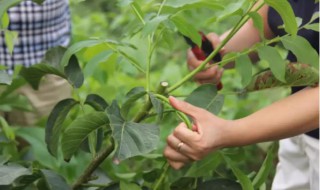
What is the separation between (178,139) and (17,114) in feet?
3.41

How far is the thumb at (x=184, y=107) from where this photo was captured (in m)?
0.94

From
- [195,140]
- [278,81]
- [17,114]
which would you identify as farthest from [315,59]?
[17,114]

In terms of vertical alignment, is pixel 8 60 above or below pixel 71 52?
below

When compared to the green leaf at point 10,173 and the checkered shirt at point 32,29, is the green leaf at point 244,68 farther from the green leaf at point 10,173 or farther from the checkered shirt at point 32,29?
the checkered shirt at point 32,29

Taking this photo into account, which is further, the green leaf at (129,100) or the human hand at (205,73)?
the human hand at (205,73)

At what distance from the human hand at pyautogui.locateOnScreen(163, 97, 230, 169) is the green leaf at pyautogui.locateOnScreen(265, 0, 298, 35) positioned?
182 mm

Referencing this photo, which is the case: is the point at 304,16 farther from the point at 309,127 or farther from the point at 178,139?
the point at 178,139

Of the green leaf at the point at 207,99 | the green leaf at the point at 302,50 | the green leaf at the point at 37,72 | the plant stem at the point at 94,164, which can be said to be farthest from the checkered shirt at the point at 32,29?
the green leaf at the point at 302,50

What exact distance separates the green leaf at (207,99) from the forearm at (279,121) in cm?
4

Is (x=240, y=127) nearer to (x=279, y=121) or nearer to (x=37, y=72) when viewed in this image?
(x=279, y=121)

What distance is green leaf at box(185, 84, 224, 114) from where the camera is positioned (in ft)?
3.34

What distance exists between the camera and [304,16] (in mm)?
1205

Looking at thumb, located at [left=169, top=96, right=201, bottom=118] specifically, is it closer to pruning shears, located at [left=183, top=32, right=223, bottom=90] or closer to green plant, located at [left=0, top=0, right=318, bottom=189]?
green plant, located at [left=0, top=0, right=318, bottom=189]

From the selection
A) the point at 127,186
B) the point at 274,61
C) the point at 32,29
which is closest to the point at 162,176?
the point at 127,186
